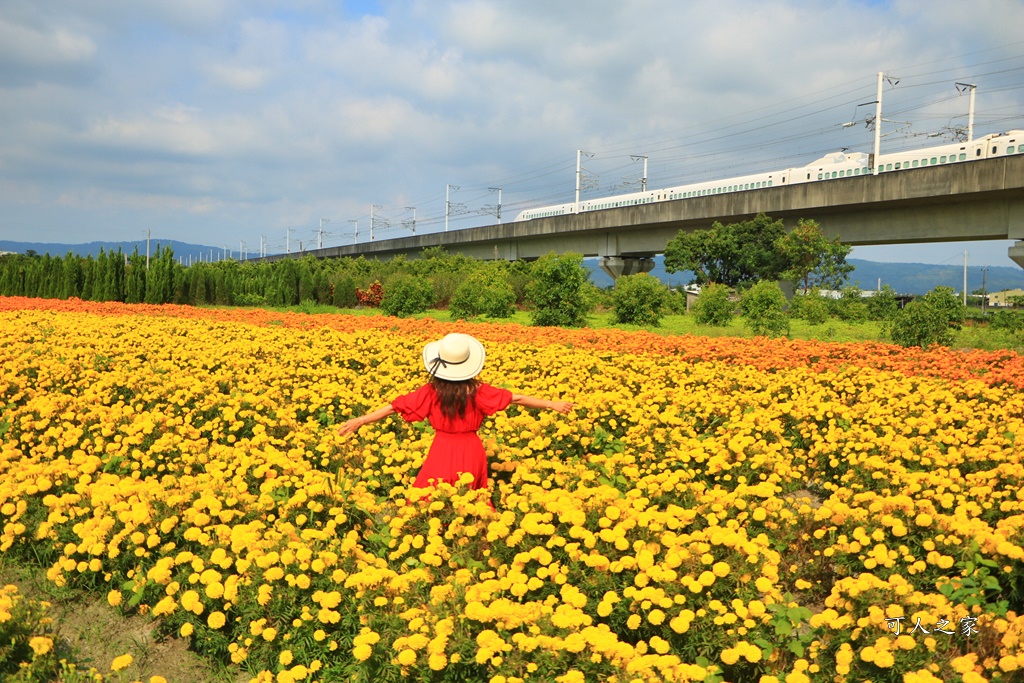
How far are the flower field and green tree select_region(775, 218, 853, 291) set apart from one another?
69.3ft

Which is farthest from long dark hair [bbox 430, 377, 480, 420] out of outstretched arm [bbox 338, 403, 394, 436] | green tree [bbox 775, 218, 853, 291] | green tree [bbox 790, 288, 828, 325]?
green tree [bbox 775, 218, 853, 291]

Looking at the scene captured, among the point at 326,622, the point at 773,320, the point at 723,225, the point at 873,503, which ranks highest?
the point at 723,225

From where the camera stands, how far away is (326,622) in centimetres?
283

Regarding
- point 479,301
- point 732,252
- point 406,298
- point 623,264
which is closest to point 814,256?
point 732,252

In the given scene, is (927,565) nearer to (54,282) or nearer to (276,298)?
(276,298)

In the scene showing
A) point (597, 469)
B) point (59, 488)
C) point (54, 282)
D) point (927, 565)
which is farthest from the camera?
point (54, 282)

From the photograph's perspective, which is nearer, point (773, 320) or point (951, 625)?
point (951, 625)

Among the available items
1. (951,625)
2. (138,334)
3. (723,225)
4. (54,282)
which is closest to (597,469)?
(951,625)

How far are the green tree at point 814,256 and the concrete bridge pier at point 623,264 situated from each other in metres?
10.2

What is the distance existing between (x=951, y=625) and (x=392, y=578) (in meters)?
2.23

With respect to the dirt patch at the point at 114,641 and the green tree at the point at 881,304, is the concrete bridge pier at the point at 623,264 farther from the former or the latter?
the dirt patch at the point at 114,641

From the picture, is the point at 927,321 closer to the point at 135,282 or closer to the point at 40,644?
the point at 40,644

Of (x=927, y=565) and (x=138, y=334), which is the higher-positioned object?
(x=138, y=334)

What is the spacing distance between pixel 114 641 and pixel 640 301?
51.2 ft
